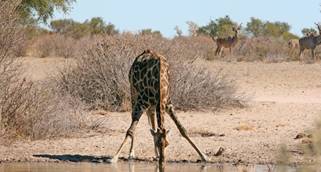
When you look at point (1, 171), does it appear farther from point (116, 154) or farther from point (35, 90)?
point (35, 90)

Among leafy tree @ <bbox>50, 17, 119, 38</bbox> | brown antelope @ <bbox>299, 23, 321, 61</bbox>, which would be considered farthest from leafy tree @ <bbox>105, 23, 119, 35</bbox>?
brown antelope @ <bbox>299, 23, 321, 61</bbox>

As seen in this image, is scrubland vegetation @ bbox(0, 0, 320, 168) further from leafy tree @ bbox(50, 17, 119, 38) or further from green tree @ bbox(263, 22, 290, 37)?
green tree @ bbox(263, 22, 290, 37)

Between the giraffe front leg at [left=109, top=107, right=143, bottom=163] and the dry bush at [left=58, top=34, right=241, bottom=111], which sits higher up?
the dry bush at [left=58, top=34, right=241, bottom=111]

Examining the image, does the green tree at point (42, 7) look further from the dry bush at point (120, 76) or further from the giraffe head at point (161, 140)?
the giraffe head at point (161, 140)

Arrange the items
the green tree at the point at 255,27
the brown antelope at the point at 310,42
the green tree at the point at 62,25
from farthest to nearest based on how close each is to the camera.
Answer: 1. the green tree at the point at 255,27
2. the green tree at the point at 62,25
3. the brown antelope at the point at 310,42

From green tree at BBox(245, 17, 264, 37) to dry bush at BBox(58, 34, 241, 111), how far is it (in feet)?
132

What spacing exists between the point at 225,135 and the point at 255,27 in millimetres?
46866

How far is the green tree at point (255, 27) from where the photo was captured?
6322 centimetres

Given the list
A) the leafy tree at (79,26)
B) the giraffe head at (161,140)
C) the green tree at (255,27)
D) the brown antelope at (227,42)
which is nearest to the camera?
the giraffe head at (161,140)

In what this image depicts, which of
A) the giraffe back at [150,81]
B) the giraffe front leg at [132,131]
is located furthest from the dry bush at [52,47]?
the giraffe front leg at [132,131]

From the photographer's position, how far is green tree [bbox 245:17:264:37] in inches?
2489

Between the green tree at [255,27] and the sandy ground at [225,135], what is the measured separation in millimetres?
33800

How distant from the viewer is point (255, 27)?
212 feet

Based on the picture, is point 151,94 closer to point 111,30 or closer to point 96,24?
point 111,30
